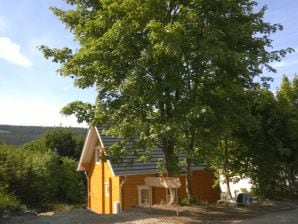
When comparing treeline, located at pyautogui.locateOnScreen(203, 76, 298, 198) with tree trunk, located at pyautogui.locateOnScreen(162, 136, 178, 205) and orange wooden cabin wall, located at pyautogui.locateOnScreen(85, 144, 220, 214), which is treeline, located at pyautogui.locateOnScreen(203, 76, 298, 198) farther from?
orange wooden cabin wall, located at pyautogui.locateOnScreen(85, 144, 220, 214)

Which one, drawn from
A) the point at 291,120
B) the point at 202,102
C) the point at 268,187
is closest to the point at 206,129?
the point at 202,102

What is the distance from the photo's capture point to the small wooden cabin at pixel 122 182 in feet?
81.4

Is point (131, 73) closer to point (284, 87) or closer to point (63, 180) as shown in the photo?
point (284, 87)

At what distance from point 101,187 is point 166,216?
50.3 feet

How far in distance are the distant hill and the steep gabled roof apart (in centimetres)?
3976

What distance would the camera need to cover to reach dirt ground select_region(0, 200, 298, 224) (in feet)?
45.0

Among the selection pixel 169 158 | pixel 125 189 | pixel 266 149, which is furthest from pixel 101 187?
pixel 266 149

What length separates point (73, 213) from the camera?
16.2 meters

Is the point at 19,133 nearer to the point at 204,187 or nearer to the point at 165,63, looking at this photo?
the point at 204,187

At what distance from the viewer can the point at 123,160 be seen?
19.3m

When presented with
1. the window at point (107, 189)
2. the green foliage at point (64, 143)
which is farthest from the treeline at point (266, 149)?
→ the green foliage at point (64, 143)

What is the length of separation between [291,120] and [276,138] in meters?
1.05

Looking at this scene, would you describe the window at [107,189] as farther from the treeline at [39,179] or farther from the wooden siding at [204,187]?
the wooden siding at [204,187]

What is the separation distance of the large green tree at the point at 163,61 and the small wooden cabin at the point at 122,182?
269 inches
